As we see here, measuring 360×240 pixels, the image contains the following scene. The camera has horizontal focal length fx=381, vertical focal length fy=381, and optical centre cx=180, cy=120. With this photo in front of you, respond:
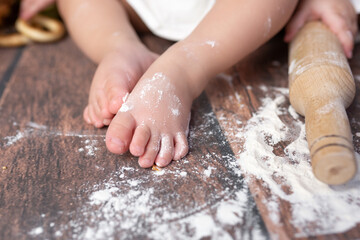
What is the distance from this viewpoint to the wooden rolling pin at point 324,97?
1.61 ft

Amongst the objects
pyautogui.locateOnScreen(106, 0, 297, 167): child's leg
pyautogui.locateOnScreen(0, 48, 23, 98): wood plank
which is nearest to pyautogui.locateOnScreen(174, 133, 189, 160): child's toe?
pyautogui.locateOnScreen(106, 0, 297, 167): child's leg

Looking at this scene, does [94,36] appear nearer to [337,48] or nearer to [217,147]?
[217,147]

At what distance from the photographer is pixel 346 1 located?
86 centimetres

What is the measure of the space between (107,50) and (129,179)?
1.07 feet

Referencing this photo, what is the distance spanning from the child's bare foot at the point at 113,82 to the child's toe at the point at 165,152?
0.11m

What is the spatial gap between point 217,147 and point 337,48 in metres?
0.31

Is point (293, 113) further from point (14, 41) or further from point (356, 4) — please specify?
point (14, 41)

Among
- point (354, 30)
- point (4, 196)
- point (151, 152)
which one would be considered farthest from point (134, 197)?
point (354, 30)

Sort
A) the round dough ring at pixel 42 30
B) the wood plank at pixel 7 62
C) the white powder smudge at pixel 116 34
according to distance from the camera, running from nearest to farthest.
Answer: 1. the white powder smudge at pixel 116 34
2. the wood plank at pixel 7 62
3. the round dough ring at pixel 42 30

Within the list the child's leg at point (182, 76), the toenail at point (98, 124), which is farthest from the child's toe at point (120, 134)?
the toenail at point (98, 124)

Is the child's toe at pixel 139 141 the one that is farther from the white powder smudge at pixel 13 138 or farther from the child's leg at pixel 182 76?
the white powder smudge at pixel 13 138

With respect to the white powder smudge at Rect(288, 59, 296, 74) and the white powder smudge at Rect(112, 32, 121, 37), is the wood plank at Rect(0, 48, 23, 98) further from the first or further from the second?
the white powder smudge at Rect(288, 59, 296, 74)

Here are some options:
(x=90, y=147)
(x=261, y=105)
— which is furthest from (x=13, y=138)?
(x=261, y=105)

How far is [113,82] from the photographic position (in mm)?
684
